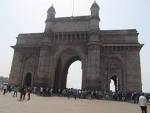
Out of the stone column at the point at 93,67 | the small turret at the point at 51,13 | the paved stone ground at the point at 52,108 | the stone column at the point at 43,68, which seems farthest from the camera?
the small turret at the point at 51,13

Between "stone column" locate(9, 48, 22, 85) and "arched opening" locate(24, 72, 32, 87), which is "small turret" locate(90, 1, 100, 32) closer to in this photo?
"arched opening" locate(24, 72, 32, 87)

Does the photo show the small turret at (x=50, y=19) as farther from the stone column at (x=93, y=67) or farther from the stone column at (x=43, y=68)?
the stone column at (x=93, y=67)

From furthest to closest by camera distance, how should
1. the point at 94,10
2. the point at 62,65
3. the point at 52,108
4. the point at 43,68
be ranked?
1. the point at 62,65
2. the point at 94,10
3. the point at 43,68
4. the point at 52,108

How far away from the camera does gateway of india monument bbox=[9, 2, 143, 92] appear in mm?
31250

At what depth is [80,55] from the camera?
3322cm

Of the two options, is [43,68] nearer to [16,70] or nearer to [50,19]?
[16,70]

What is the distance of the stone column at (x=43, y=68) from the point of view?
33.0 m

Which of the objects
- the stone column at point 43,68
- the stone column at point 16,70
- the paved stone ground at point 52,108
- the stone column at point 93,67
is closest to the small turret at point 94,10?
the stone column at point 93,67

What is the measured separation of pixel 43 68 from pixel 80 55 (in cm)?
638

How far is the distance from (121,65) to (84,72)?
5874 mm

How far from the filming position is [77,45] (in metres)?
Result: 33.9

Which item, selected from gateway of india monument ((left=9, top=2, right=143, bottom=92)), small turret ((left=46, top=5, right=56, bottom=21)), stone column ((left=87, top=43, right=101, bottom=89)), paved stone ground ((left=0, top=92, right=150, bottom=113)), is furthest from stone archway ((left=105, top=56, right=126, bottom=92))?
paved stone ground ((left=0, top=92, right=150, bottom=113))

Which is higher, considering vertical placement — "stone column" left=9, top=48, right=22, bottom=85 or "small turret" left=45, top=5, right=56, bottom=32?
"small turret" left=45, top=5, right=56, bottom=32

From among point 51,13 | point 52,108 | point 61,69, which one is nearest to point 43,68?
point 61,69
